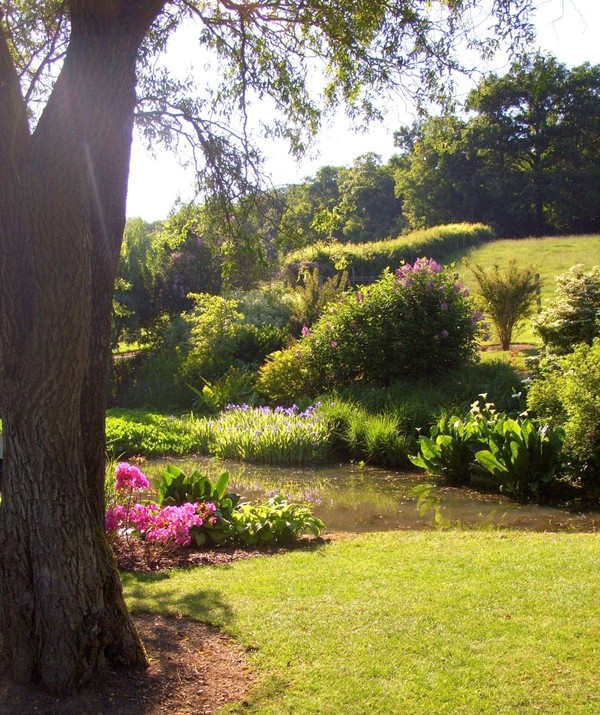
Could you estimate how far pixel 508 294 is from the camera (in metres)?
17.5

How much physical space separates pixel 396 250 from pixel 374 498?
23395 mm

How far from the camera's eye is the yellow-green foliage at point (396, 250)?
80.2 feet

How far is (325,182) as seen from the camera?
61000 millimetres

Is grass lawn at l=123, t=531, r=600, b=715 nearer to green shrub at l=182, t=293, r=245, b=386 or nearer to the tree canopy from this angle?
green shrub at l=182, t=293, r=245, b=386

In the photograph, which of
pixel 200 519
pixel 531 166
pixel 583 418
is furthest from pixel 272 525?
pixel 531 166

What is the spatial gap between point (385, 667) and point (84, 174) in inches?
112

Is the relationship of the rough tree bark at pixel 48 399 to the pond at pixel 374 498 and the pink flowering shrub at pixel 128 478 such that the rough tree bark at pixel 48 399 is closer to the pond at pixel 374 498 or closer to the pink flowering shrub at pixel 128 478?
the pink flowering shrub at pixel 128 478

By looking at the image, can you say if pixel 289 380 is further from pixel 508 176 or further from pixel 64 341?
pixel 508 176

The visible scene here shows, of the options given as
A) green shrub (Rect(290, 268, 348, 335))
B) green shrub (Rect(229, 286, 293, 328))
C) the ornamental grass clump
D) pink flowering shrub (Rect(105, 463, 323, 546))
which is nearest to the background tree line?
green shrub (Rect(229, 286, 293, 328))

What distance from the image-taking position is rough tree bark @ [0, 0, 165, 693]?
3.38 meters

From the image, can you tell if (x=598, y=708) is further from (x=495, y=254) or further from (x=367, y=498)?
(x=495, y=254)

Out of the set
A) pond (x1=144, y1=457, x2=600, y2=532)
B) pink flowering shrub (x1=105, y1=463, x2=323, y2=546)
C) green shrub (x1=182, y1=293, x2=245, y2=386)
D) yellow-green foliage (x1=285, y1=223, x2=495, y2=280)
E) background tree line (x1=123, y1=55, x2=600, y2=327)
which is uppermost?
background tree line (x1=123, y1=55, x2=600, y2=327)

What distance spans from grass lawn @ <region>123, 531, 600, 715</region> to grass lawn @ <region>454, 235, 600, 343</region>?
23.8m

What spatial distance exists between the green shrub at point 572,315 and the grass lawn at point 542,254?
15.7 metres
